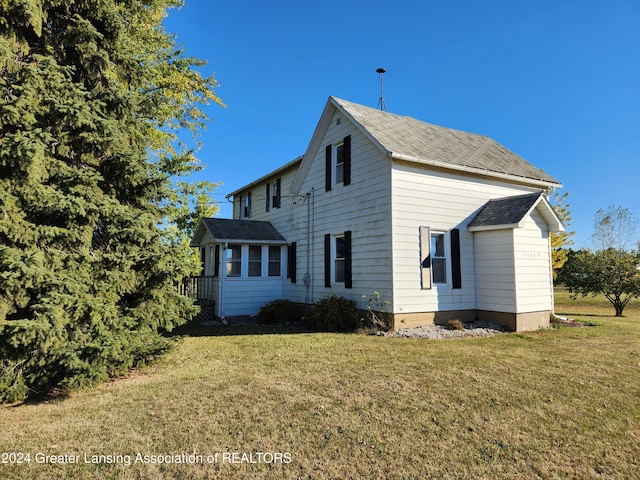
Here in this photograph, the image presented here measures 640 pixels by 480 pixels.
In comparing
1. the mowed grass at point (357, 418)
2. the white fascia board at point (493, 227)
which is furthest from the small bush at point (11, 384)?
the white fascia board at point (493, 227)

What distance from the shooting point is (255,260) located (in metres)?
15.3

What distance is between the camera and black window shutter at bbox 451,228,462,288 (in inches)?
439

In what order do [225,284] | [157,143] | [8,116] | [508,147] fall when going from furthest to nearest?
[508,147] → [225,284] → [157,143] → [8,116]

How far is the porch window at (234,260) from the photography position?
14725 mm

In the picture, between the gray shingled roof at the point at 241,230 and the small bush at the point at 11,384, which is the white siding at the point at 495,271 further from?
the small bush at the point at 11,384

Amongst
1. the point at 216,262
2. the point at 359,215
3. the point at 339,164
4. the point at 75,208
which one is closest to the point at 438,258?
the point at 359,215

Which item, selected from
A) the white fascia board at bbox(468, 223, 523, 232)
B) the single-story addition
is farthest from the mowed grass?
the white fascia board at bbox(468, 223, 523, 232)

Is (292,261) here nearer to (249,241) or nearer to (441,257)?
(249,241)

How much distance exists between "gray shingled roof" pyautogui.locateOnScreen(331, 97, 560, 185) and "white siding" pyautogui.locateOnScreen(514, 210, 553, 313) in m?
2.38

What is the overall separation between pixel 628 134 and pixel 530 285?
40.7 feet

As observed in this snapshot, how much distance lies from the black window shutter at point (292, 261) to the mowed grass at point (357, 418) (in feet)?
25.3

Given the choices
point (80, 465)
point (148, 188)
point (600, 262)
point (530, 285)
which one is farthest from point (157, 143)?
point (600, 262)

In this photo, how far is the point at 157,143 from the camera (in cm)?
1244

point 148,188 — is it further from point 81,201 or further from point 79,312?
point 79,312
